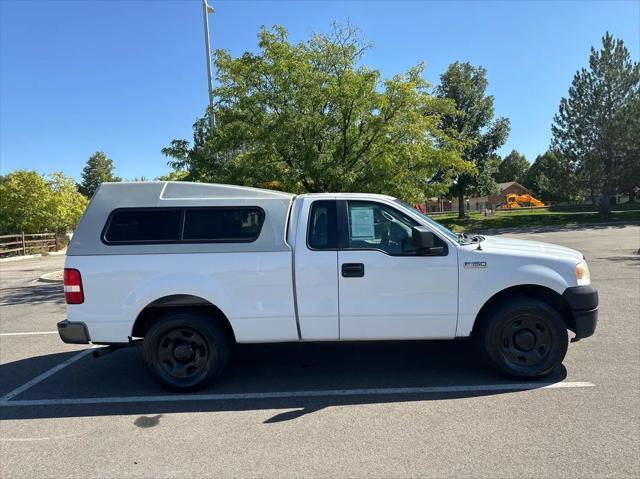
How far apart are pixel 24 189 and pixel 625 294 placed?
34768mm

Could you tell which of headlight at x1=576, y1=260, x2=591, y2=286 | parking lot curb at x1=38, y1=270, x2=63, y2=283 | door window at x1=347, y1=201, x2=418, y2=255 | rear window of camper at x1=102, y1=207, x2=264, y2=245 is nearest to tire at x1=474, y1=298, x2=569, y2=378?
headlight at x1=576, y1=260, x2=591, y2=286

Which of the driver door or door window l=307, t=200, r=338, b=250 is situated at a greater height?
door window l=307, t=200, r=338, b=250

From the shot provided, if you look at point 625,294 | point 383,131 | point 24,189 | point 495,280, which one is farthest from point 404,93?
point 24,189

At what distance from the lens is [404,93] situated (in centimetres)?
1140

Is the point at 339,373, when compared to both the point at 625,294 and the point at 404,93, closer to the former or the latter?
the point at 625,294

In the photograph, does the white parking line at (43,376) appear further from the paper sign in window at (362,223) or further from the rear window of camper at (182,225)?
the paper sign in window at (362,223)

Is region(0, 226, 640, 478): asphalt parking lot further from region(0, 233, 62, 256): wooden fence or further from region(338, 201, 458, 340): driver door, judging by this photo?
region(0, 233, 62, 256): wooden fence

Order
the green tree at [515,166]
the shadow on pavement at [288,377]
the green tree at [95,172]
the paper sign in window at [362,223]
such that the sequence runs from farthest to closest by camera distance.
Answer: the green tree at [515,166] → the green tree at [95,172] → the paper sign in window at [362,223] → the shadow on pavement at [288,377]

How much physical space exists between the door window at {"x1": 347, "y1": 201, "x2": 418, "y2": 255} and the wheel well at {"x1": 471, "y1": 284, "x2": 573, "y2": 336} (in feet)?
3.24

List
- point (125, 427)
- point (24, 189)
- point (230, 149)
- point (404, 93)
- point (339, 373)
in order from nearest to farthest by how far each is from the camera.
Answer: point (125, 427) < point (339, 373) < point (404, 93) < point (230, 149) < point (24, 189)

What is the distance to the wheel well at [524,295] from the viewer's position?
4.72m

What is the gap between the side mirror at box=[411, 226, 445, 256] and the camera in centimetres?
444

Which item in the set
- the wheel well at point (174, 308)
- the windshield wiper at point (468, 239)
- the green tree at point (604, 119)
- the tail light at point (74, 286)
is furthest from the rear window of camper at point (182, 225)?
the green tree at point (604, 119)

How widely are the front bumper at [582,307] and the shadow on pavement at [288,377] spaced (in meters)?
0.57
